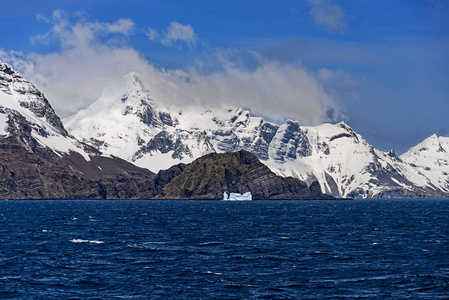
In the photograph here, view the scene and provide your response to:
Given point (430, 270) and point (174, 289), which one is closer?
point (174, 289)

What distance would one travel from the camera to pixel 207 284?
70000 mm

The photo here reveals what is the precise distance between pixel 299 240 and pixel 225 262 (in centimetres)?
2904

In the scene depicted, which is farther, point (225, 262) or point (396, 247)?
point (396, 247)

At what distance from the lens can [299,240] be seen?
11125 centimetres

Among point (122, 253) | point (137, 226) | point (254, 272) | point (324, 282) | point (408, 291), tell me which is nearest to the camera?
point (408, 291)

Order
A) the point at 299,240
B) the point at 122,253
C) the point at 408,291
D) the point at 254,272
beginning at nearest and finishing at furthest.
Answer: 1. the point at 408,291
2. the point at 254,272
3. the point at 122,253
4. the point at 299,240

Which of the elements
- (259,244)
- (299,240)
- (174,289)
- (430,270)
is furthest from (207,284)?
(299,240)

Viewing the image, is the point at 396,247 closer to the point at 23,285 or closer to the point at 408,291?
the point at 408,291

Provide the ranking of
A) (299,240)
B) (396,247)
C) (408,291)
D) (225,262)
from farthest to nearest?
(299,240)
(396,247)
(225,262)
(408,291)

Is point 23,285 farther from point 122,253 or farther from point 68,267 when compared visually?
point 122,253

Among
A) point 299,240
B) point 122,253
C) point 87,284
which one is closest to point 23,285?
point 87,284

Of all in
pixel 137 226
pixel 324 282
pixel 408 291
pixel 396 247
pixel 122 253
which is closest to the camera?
pixel 408 291

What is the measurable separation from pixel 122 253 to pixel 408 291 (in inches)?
1623

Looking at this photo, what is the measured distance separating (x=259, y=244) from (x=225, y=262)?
68.1 ft
